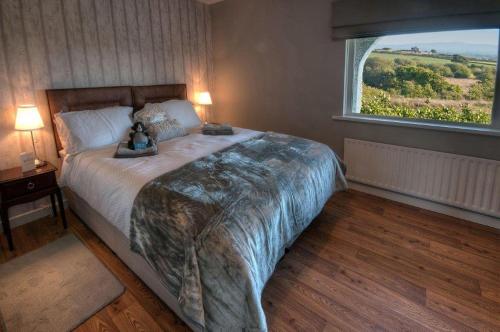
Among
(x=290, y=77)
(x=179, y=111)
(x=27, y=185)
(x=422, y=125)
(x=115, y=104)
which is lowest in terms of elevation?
(x=27, y=185)

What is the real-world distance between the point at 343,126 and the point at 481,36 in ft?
4.44

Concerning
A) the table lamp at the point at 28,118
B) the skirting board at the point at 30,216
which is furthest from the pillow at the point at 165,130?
the skirting board at the point at 30,216

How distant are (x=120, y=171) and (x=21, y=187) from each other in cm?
99

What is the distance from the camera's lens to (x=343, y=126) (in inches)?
124

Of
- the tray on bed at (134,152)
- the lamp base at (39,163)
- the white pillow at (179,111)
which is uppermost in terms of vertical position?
the white pillow at (179,111)

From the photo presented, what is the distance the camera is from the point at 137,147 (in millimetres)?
2352

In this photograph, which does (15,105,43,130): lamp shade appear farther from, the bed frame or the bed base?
the bed base

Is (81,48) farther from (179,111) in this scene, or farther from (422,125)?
(422,125)

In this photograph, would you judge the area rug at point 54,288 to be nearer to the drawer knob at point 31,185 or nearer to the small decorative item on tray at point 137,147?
the drawer knob at point 31,185

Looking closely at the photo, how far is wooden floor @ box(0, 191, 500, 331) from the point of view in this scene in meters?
1.60

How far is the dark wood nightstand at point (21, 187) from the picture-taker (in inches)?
86.6

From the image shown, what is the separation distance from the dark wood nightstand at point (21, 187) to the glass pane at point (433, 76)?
3175 millimetres

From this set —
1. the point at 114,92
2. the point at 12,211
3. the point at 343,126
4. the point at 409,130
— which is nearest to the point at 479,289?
the point at 409,130

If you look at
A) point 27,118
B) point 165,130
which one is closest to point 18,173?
point 27,118
